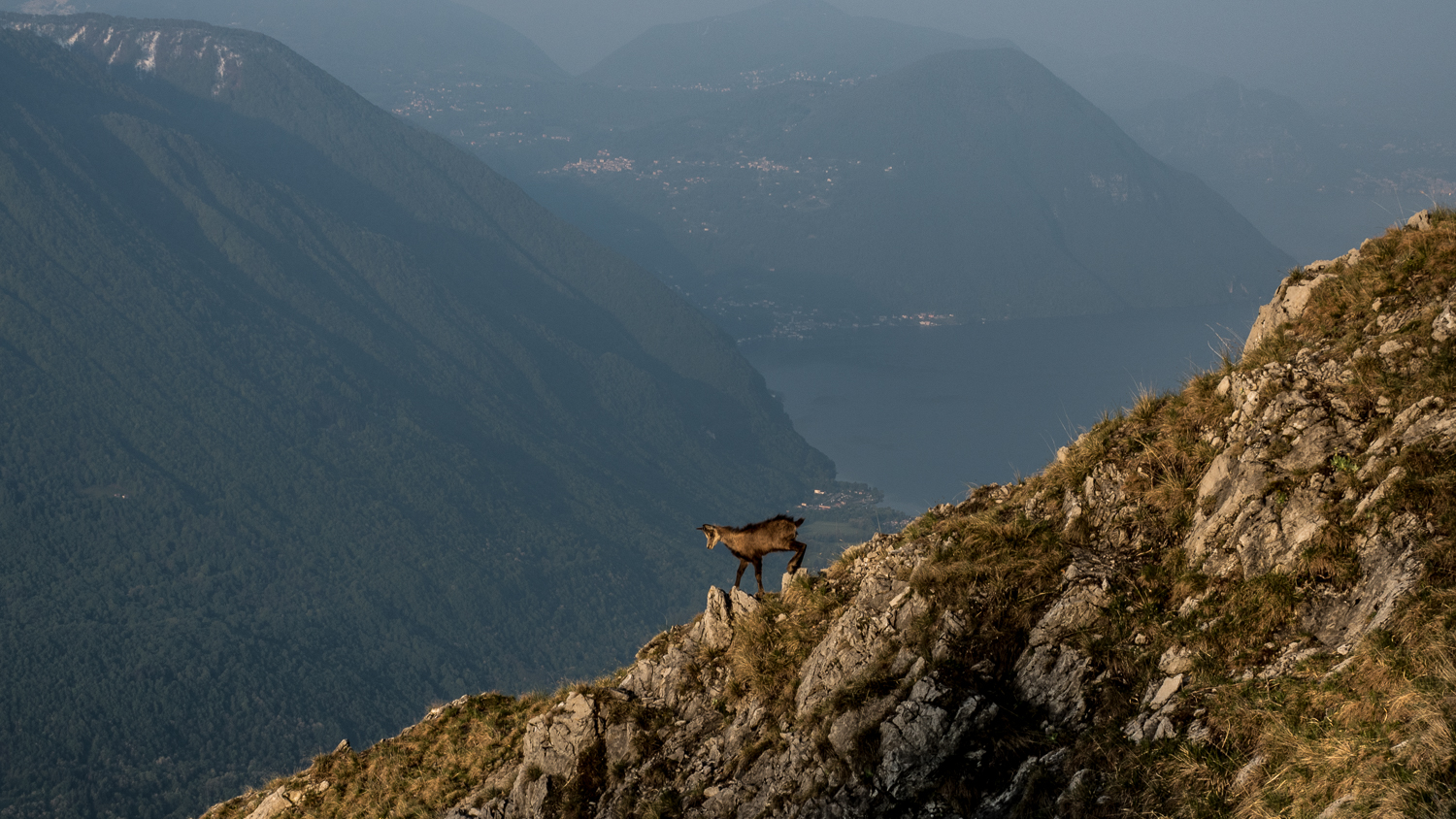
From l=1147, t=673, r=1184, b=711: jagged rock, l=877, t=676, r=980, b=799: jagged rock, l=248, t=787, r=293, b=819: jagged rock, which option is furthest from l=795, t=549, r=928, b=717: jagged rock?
l=248, t=787, r=293, b=819: jagged rock

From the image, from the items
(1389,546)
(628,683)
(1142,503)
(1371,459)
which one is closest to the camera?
(1389,546)

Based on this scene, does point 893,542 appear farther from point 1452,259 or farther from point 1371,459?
point 1452,259

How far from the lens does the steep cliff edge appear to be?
9.35 meters

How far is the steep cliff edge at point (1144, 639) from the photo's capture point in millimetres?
9352

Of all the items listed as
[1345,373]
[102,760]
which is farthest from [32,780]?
[1345,373]

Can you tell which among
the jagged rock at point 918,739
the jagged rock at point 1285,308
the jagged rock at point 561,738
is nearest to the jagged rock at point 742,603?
the jagged rock at point 561,738

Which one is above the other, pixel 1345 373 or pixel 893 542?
pixel 1345 373

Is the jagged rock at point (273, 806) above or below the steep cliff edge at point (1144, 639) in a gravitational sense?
below

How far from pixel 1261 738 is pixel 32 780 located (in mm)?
220163

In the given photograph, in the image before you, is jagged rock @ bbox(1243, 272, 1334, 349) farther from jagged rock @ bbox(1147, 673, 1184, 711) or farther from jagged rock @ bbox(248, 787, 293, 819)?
jagged rock @ bbox(248, 787, 293, 819)

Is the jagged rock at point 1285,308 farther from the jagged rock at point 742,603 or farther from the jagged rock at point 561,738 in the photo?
the jagged rock at point 561,738

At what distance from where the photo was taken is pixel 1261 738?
31.0 feet

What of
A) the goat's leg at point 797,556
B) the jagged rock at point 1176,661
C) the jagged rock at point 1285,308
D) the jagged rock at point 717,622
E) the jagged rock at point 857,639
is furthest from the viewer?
the jagged rock at point 717,622

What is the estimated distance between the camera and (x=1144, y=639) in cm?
1141
